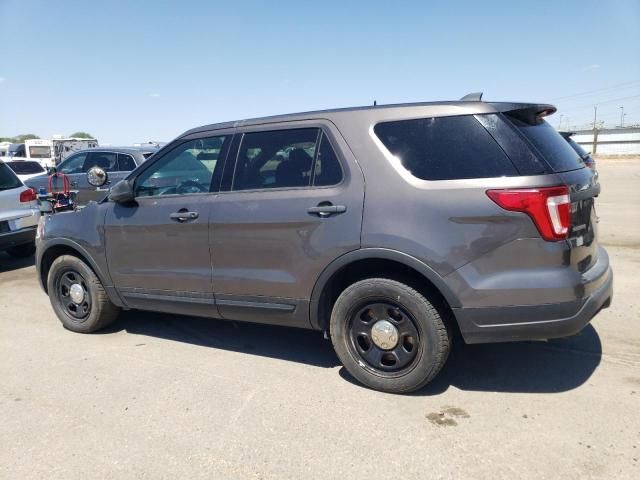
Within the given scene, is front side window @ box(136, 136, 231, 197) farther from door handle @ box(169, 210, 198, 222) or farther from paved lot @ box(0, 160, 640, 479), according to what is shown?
paved lot @ box(0, 160, 640, 479)

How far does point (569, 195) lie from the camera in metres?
3.03

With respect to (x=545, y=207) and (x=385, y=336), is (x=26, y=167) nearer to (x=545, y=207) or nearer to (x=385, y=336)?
(x=385, y=336)

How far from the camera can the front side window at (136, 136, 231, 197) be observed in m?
4.16

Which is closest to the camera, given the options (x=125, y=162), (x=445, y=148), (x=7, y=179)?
(x=445, y=148)

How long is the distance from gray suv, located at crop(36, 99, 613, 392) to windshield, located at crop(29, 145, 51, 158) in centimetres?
3152

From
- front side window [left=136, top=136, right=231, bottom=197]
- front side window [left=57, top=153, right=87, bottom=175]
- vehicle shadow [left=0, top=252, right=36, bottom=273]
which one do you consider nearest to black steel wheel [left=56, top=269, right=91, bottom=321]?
front side window [left=136, top=136, right=231, bottom=197]

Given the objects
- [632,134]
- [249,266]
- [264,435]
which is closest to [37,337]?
[249,266]

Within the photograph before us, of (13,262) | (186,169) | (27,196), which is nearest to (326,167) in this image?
(186,169)

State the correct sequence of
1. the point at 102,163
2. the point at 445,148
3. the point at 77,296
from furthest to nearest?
the point at 102,163 < the point at 77,296 < the point at 445,148

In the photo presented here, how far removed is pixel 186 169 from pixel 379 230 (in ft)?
6.10

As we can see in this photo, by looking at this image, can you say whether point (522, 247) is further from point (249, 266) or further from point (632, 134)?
point (632, 134)

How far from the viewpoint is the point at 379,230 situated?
3.34 meters

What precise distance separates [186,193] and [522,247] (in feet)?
8.57

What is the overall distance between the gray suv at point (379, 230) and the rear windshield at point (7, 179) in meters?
4.77
